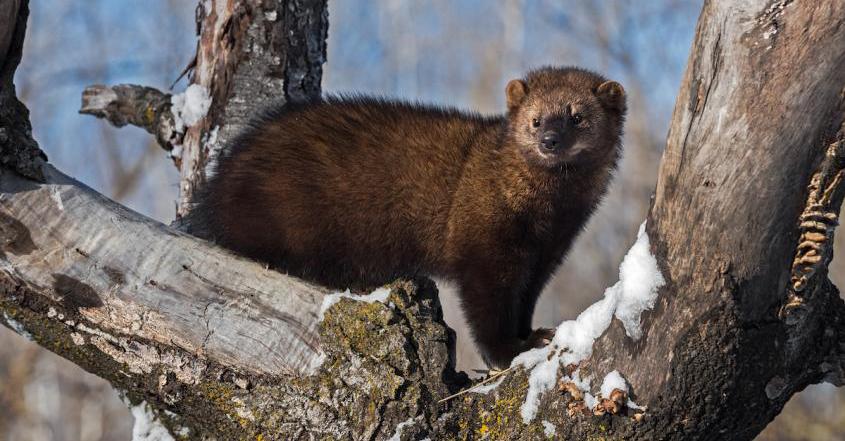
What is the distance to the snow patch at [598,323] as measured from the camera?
300 centimetres

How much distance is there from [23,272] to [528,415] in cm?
203

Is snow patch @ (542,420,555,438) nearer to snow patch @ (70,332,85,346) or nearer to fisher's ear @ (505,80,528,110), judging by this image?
snow patch @ (70,332,85,346)

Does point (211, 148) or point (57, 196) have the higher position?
point (211, 148)

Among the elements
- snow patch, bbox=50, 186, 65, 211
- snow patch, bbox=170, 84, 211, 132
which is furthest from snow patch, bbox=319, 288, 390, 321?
snow patch, bbox=170, 84, 211, 132

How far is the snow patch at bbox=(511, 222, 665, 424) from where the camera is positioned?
9.84ft

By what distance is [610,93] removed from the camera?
4969 mm

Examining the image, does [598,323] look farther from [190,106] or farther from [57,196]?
[190,106]

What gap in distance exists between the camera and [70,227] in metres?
3.56

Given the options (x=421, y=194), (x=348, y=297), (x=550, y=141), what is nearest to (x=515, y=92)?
(x=550, y=141)

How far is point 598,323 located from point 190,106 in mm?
3267

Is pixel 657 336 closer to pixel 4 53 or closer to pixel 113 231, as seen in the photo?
pixel 113 231

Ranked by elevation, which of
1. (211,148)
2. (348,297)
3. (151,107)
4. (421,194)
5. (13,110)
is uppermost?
(151,107)

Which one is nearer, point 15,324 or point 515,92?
point 15,324

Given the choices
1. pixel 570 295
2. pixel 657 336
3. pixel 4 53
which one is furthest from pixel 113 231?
pixel 570 295
